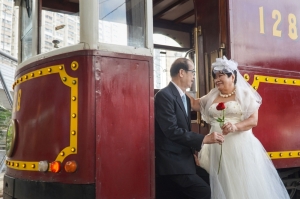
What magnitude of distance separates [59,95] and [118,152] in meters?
0.57

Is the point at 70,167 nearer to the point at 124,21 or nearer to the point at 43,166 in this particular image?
the point at 43,166

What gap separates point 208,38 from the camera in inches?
124

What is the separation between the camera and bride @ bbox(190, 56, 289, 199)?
260cm

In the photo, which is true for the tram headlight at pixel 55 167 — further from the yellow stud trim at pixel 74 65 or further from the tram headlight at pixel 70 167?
the yellow stud trim at pixel 74 65

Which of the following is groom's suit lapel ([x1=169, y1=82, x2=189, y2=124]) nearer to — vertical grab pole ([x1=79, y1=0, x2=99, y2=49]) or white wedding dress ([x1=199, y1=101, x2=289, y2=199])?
white wedding dress ([x1=199, y1=101, x2=289, y2=199])

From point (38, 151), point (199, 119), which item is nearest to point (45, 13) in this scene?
point (38, 151)

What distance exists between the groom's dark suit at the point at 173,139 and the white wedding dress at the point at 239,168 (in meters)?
0.22

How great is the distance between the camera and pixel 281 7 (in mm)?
3311

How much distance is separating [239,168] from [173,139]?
0.58 metres

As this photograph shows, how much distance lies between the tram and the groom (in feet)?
0.33

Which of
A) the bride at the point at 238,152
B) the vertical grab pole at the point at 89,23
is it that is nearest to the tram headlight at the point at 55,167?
the vertical grab pole at the point at 89,23

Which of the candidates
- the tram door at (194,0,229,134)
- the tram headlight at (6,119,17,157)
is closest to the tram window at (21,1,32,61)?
the tram headlight at (6,119,17,157)

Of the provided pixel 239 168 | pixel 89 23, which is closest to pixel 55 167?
pixel 89 23

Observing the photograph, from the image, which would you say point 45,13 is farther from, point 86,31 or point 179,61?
point 179,61
